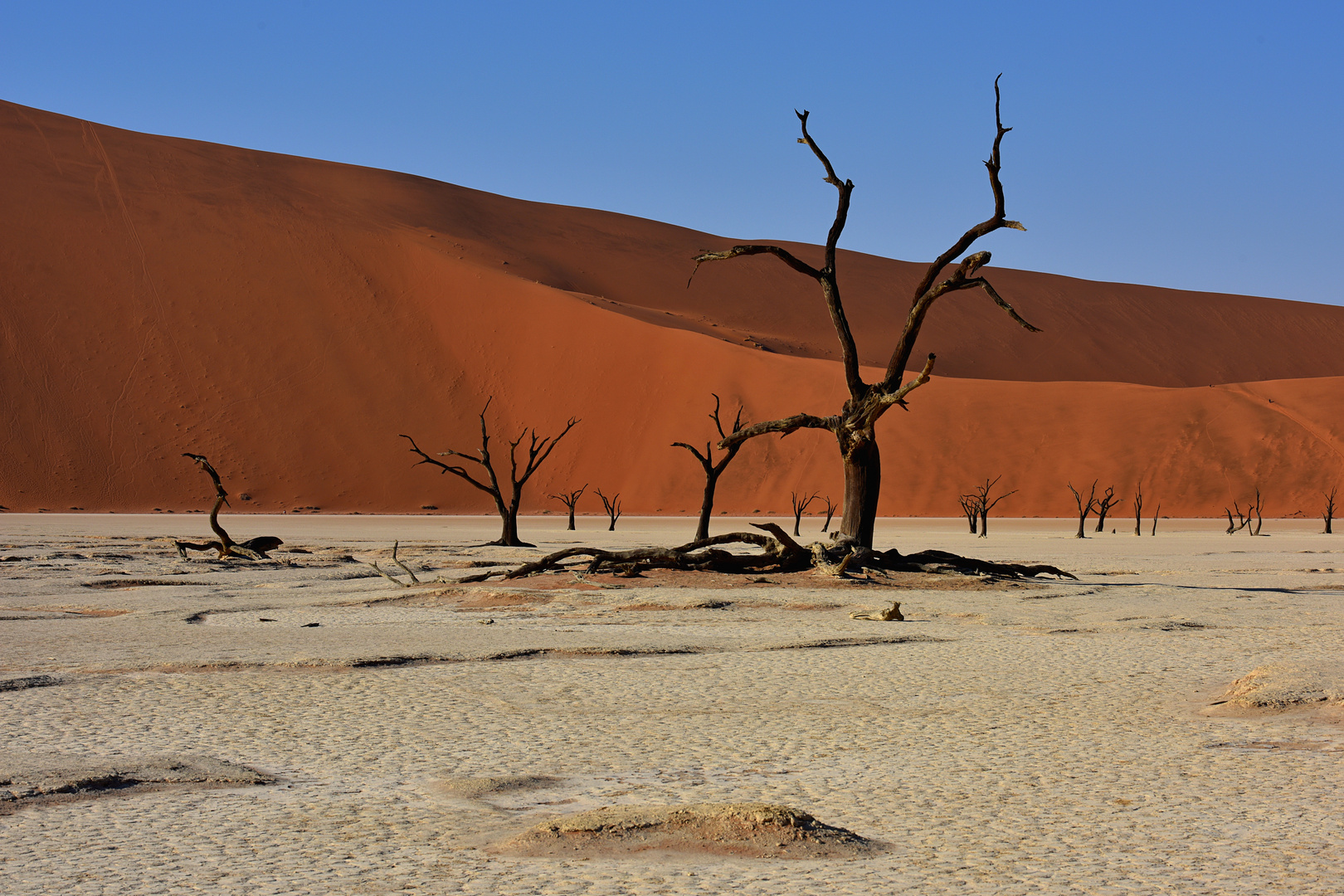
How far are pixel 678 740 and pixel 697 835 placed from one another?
1745 millimetres

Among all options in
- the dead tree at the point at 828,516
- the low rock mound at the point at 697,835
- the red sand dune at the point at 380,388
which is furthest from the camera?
the red sand dune at the point at 380,388

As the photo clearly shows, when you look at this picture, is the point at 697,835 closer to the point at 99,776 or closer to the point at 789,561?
the point at 99,776

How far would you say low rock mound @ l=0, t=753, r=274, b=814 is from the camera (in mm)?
4832

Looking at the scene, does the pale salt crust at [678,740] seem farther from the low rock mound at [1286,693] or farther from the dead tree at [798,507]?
the dead tree at [798,507]

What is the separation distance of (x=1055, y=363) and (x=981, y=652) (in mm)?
96416

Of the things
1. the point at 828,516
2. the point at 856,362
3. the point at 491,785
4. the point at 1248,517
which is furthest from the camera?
the point at 1248,517

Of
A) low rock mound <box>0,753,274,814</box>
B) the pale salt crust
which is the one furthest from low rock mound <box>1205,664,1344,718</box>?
low rock mound <box>0,753,274,814</box>

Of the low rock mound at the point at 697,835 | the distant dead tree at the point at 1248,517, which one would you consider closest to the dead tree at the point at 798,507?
the distant dead tree at the point at 1248,517

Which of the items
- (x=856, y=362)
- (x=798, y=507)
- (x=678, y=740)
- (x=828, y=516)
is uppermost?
(x=856, y=362)

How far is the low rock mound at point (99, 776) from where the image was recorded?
483 cm

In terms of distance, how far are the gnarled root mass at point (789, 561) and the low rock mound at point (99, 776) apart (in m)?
10.5

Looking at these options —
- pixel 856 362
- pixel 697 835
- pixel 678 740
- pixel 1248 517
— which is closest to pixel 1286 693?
pixel 678 740

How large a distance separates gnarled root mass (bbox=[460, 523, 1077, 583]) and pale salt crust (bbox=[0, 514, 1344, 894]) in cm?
272

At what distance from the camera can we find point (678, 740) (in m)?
6.02
